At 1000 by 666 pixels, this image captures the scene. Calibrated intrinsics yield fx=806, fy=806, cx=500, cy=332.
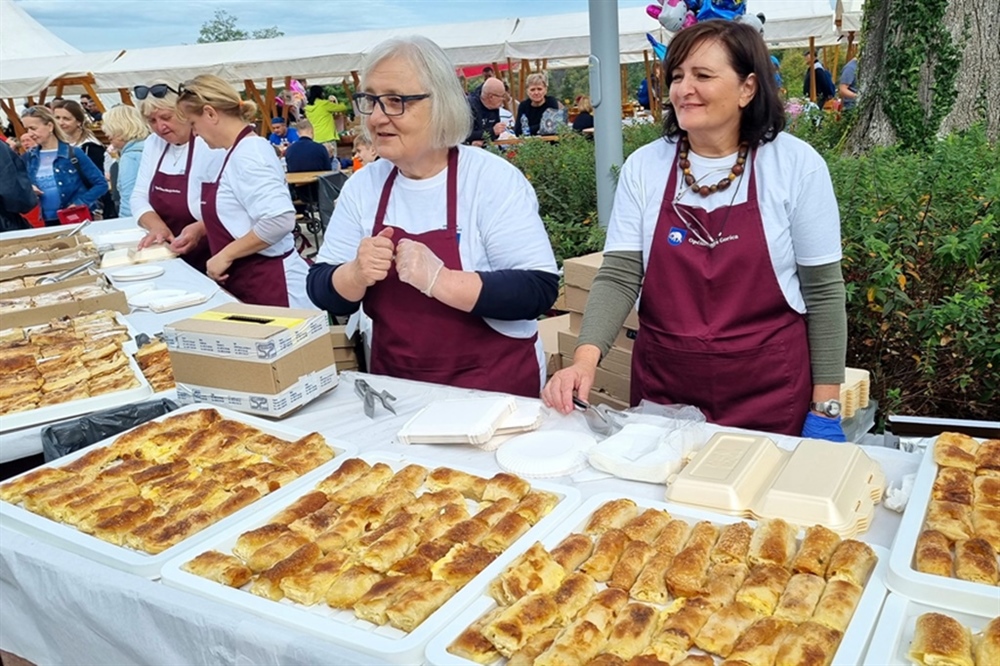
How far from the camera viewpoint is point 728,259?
2.52 metres

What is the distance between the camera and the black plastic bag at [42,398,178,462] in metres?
2.51

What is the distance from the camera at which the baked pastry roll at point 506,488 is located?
6.37 ft

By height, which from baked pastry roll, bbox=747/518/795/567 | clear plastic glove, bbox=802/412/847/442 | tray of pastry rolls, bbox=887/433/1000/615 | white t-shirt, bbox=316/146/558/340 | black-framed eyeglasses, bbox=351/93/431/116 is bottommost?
clear plastic glove, bbox=802/412/847/442

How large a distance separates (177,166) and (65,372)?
8.56 ft

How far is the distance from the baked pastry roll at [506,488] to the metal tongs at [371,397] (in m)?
0.68

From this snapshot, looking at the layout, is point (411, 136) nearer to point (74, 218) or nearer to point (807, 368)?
point (807, 368)

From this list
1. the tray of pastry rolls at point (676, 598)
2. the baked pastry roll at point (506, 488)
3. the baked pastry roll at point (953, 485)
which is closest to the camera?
the tray of pastry rolls at point (676, 598)

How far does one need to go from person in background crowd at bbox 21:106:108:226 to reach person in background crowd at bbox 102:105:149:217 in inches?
21.1

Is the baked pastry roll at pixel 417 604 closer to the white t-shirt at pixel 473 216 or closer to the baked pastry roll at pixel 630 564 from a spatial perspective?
the baked pastry roll at pixel 630 564

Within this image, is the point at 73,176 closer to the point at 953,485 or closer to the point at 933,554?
the point at 953,485

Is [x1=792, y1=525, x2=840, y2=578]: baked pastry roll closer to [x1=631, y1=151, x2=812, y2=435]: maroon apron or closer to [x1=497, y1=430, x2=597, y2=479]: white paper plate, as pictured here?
[x1=497, y1=430, x2=597, y2=479]: white paper plate

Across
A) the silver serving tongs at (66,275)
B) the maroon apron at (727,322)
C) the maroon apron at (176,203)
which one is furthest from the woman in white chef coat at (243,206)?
the maroon apron at (727,322)

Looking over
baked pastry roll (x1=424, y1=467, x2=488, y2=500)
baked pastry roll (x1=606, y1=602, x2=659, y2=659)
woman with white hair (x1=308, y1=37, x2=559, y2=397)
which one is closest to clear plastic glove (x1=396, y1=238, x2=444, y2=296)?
woman with white hair (x1=308, y1=37, x2=559, y2=397)

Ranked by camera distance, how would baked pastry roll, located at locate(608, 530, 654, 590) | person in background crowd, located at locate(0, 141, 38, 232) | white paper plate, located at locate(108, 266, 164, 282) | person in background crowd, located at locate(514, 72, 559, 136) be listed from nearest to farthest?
1. baked pastry roll, located at locate(608, 530, 654, 590)
2. white paper plate, located at locate(108, 266, 164, 282)
3. person in background crowd, located at locate(0, 141, 38, 232)
4. person in background crowd, located at locate(514, 72, 559, 136)
